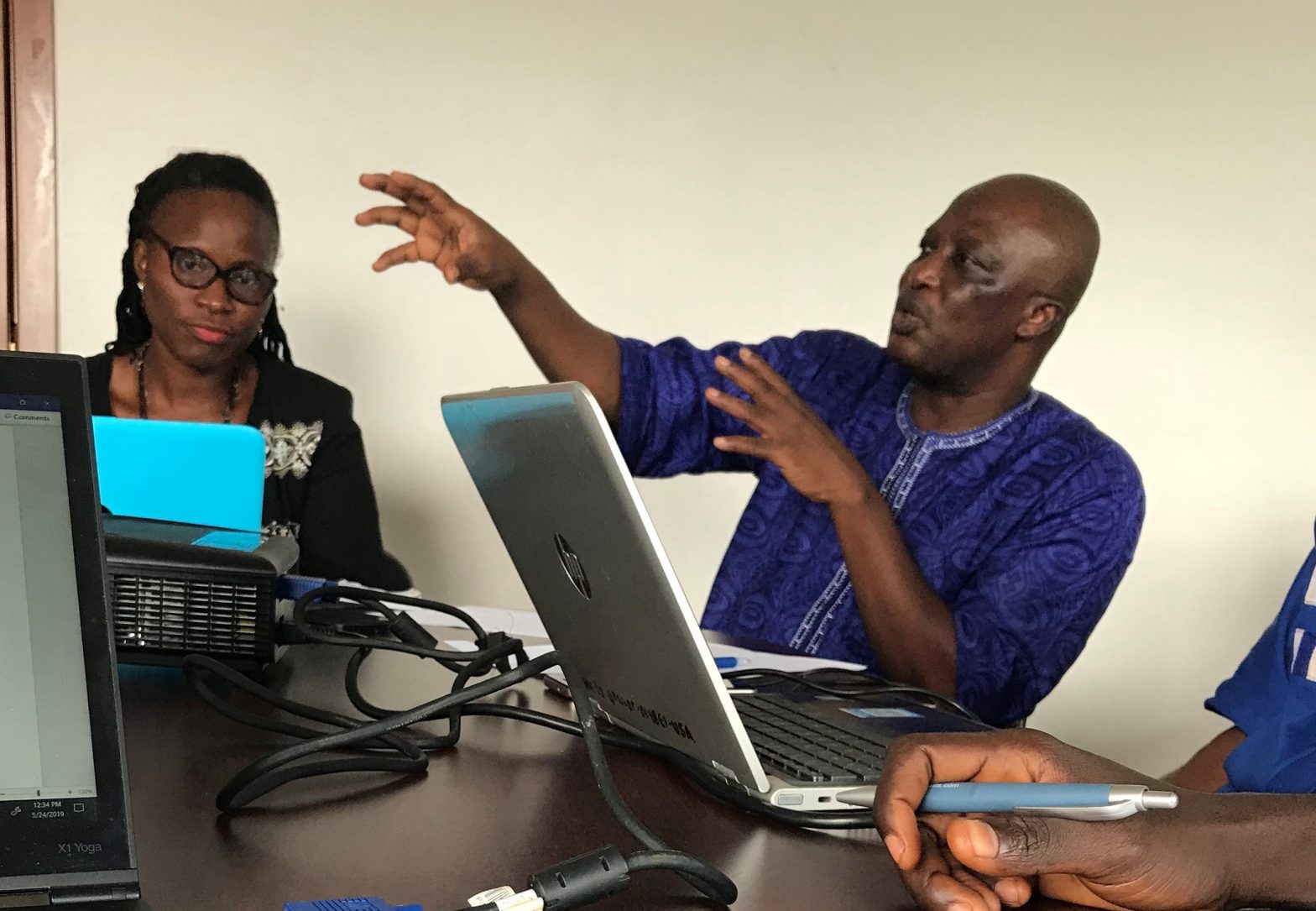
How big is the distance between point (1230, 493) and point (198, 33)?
8.32 feet

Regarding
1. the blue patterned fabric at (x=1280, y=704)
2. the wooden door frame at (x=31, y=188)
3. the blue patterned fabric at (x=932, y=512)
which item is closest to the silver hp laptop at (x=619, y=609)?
the blue patterned fabric at (x=1280, y=704)

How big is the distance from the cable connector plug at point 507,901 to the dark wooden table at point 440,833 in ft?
0.13

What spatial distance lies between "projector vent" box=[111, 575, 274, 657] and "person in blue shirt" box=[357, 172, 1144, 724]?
0.61 metres

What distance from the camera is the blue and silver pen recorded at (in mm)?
621

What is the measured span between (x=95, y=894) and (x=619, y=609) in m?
0.35

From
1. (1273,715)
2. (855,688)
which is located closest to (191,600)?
(855,688)

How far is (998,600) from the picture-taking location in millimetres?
1610

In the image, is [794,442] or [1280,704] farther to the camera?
[794,442]

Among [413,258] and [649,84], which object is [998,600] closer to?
[413,258]

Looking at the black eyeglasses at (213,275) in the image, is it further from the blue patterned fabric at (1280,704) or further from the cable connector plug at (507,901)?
the cable connector plug at (507,901)

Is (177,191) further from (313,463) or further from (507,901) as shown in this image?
(507,901)

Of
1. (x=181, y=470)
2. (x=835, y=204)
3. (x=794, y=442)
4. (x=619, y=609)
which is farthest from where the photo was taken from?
(x=835, y=204)

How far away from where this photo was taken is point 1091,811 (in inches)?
24.8

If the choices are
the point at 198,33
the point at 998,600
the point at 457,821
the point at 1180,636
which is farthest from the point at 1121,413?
the point at 457,821
